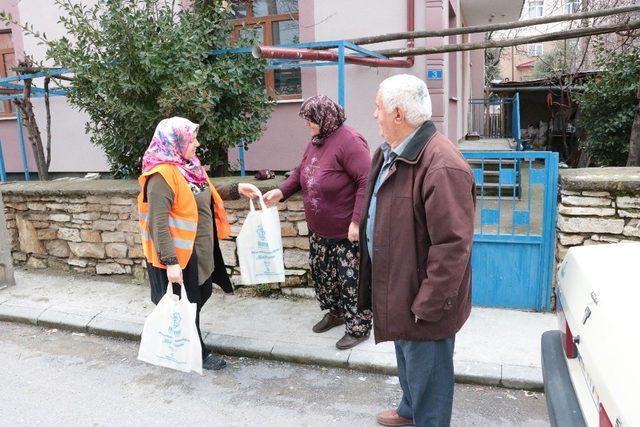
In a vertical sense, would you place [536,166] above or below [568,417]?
above

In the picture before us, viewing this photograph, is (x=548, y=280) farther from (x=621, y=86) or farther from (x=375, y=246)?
(x=621, y=86)

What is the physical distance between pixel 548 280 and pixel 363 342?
5.09 ft

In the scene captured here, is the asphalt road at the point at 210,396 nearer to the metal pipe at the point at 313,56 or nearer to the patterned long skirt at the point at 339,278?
the patterned long skirt at the point at 339,278

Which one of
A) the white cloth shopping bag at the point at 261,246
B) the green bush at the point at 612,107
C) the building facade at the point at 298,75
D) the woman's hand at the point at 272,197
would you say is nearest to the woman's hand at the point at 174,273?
the white cloth shopping bag at the point at 261,246

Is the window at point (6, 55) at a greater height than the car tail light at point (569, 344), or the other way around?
the window at point (6, 55)

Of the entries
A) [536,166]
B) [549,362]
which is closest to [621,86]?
[536,166]

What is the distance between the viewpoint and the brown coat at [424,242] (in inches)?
82.9

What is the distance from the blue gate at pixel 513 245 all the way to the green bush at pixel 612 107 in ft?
16.0

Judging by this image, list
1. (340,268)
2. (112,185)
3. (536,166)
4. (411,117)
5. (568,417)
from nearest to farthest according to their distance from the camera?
(568,417) < (411,117) < (340,268) < (536,166) < (112,185)

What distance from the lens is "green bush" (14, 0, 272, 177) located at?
4887 mm

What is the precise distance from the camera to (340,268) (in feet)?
12.1

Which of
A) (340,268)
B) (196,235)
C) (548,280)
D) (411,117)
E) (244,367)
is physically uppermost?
(411,117)

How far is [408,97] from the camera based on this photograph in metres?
2.23

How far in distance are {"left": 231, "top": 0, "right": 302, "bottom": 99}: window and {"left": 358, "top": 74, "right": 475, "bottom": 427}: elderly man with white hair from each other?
237 inches
